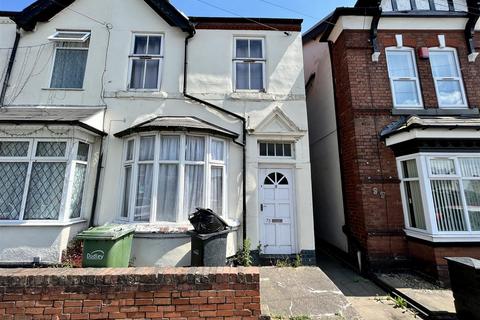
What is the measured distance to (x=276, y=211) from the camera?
6641 mm

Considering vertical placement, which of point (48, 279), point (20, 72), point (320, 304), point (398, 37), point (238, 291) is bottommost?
point (320, 304)

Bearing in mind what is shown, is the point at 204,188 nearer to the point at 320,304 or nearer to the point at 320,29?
the point at 320,304

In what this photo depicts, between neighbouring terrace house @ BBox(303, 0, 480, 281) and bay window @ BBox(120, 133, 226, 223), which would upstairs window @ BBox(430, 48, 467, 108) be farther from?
bay window @ BBox(120, 133, 226, 223)

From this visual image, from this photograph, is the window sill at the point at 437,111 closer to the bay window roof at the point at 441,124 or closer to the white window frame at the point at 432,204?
the bay window roof at the point at 441,124

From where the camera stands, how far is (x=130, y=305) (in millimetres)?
2844

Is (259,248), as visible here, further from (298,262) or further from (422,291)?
(422,291)

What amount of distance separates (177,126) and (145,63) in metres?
2.93

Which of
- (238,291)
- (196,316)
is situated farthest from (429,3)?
(196,316)

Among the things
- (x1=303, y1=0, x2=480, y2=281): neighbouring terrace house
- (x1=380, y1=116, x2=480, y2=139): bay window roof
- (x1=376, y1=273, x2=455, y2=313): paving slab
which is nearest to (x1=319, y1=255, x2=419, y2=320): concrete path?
(x1=376, y1=273, x2=455, y2=313): paving slab

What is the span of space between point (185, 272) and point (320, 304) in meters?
2.45

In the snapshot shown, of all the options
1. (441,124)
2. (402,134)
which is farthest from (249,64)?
(441,124)

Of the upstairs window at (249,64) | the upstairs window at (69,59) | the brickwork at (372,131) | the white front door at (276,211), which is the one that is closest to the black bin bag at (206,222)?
the white front door at (276,211)

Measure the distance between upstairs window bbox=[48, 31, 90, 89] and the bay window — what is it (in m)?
2.87

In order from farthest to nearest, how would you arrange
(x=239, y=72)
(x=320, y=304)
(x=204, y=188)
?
(x=239, y=72) → (x=204, y=188) → (x=320, y=304)
